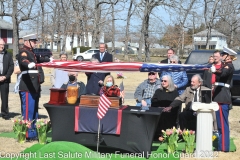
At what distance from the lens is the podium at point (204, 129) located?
6.78m

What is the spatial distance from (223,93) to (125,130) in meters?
Result: 1.76

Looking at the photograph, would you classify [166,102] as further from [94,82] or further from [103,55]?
[103,55]

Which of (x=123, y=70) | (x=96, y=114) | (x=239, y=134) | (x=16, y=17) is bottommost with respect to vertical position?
(x=239, y=134)

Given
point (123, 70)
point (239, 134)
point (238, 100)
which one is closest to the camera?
point (123, 70)

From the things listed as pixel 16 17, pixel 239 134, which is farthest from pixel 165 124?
pixel 16 17

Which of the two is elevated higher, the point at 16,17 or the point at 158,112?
the point at 16,17

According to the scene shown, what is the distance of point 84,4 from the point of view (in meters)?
45.1

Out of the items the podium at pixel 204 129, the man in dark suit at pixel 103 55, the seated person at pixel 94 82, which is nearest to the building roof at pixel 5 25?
the man in dark suit at pixel 103 55

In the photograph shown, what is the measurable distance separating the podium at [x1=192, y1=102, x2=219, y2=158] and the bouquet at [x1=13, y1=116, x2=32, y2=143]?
2.94m

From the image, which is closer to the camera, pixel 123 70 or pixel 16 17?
pixel 123 70

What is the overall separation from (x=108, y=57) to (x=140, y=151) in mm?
3401

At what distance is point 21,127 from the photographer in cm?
771

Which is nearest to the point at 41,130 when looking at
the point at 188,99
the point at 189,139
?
the point at 189,139

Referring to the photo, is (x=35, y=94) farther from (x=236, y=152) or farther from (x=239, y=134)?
(x=239, y=134)
